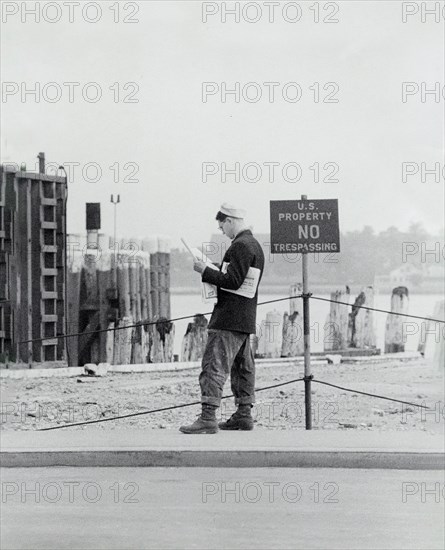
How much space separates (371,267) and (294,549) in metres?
8.10

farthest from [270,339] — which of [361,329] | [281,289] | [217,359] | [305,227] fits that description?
[217,359]

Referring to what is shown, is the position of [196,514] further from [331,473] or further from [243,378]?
[243,378]

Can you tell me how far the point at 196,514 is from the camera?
6.77 m

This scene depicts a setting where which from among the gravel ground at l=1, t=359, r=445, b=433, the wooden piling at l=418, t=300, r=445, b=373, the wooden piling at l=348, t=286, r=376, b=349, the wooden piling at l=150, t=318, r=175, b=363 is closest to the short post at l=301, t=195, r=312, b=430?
the gravel ground at l=1, t=359, r=445, b=433

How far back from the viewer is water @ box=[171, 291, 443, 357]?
1369 cm

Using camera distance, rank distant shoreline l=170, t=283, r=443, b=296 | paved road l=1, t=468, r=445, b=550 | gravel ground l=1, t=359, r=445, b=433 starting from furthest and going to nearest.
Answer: distant shoreline l=170, t=283, r=443, b=296 < gravel ground l=1, t=359, r=445, b=433 < paved road l=1, t=468, r=445, b=550

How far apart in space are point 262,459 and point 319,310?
11335 millimetres

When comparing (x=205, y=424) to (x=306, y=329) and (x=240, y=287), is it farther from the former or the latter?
(x=306, y=329)

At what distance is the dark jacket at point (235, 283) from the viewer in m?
8.67

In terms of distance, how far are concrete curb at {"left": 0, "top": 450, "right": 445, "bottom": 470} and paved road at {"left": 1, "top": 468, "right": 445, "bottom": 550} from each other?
90 millimetres

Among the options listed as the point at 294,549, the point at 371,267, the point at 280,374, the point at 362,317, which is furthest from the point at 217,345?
the point at 362,317

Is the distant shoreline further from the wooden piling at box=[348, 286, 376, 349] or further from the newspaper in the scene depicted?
the newspaper

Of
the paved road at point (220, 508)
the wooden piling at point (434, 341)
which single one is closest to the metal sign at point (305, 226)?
the paved road at point (220, 508)

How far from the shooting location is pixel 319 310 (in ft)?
63.8
